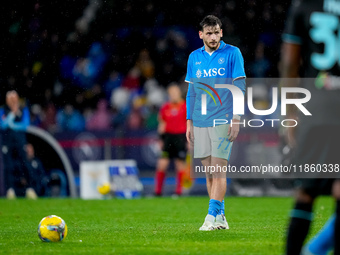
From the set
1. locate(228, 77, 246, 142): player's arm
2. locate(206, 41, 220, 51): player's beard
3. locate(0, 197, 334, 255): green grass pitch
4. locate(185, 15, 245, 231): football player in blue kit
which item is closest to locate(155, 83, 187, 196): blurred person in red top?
locate(0, 197, 334, 255): green grass pitch

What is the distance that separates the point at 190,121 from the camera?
7520mm

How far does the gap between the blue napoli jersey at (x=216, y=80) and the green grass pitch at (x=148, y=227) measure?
1.23 metres

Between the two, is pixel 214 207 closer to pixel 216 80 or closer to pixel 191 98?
pixel 191 98

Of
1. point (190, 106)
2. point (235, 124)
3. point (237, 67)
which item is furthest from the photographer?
point (190, 106)

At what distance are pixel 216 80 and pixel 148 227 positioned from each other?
73.3 inches

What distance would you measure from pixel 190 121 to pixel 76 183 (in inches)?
361

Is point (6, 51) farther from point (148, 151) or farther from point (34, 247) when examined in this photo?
point (34, 247)

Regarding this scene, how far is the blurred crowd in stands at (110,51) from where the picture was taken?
732 inches

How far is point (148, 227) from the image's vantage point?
7.77 m

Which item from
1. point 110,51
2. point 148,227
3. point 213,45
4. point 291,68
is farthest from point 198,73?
point 110,51

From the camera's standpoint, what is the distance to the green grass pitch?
575 centimetres


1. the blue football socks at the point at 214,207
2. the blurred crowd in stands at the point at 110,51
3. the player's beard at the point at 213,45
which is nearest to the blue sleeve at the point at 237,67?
the player's beard at the point at 213,45

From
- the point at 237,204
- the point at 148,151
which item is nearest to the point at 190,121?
the point at 237,204

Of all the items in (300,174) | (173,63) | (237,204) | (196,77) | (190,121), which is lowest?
(237,204)
